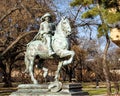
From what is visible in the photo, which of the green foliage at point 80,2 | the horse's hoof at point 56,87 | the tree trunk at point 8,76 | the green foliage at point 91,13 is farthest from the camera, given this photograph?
the tree trunk at point 8,76

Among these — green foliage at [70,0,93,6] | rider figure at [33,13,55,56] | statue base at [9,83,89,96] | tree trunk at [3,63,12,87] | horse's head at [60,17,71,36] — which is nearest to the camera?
statue base at [9,83,89,96]

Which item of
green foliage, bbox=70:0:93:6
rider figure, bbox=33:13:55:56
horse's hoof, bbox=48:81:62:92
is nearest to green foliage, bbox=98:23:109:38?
green foliage, bbox=70:0:93:6

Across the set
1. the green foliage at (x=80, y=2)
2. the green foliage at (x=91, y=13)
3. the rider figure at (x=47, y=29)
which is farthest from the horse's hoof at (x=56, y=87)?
the green foliage at (x=80, y=2)

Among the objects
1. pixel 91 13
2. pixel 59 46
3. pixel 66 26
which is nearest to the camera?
pixel 66 26

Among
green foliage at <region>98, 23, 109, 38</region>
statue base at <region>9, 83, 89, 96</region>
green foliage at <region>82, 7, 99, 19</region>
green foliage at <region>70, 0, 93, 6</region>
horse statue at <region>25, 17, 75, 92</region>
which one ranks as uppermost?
green foliage at <region>70, 0, 93, 6</region>

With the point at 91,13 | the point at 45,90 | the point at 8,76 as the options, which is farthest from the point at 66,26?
the point at 8,76

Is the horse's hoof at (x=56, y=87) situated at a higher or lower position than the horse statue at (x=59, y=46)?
lower

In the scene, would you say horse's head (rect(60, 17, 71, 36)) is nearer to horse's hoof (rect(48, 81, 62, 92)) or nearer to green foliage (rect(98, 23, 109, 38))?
horse's hoof (rect(48, 81, 62, 92))

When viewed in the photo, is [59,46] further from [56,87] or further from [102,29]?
[102,29]

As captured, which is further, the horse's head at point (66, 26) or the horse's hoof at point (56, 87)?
the horse's head at point (66, 26)

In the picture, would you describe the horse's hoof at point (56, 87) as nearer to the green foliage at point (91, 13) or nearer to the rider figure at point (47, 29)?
the rider figure at point (47, 29)

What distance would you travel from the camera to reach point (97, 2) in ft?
83.9

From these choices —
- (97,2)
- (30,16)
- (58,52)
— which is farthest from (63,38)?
(30,16)

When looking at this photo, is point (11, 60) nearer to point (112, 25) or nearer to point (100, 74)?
point (100, 74)
